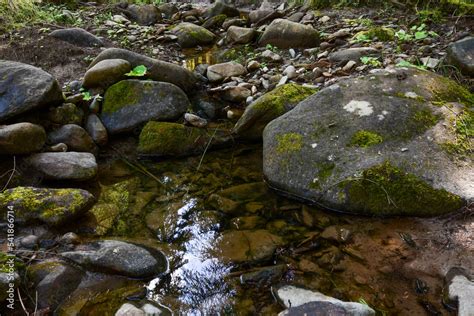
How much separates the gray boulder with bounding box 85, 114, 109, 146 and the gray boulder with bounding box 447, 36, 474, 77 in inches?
172

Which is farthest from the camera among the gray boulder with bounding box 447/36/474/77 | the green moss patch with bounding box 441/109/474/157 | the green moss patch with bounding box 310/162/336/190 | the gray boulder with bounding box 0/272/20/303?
the gray boulder with bounding box 447/36/474/77

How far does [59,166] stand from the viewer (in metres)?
4.02

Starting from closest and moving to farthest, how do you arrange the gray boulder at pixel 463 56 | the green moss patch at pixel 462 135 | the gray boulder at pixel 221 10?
1. the green moss patch at pixel 462 135
2. the gray boulder at pixel 463 56
3. the gray boulder at pixel 221 10

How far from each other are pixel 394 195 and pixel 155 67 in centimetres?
392

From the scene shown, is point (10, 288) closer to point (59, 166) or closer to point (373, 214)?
point (59, 166)

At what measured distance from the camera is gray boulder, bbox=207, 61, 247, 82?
6.20 m

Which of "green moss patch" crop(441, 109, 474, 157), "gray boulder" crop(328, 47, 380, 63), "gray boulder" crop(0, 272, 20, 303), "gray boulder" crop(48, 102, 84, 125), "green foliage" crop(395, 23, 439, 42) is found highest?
"green foliage" crop(395, 23, 439, 42)

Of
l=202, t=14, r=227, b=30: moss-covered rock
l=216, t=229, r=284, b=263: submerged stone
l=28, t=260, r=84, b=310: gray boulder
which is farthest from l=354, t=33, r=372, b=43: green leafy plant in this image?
l=28, t=260, r=84, b=310: gray boulder

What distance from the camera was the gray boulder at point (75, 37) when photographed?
716 cm

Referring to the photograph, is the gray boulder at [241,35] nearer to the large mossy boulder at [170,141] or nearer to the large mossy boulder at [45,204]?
the large mossy boulder at [170,141]

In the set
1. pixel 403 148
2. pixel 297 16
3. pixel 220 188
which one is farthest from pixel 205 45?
pixel 403 148

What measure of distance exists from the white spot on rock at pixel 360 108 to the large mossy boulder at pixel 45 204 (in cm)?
270

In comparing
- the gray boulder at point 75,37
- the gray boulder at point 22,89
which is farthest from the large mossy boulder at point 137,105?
the gray boulder at point 75,37

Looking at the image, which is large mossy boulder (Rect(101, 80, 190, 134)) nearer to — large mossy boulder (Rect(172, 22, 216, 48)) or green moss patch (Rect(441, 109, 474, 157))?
large mossy boulder (Rect(172, 22, 216, 48))
